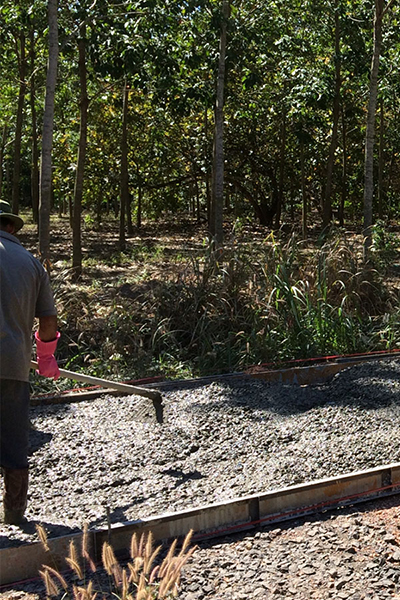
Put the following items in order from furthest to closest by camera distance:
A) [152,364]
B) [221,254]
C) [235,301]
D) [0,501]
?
[221,254] < [235,301] < [152,364] < [0,501]

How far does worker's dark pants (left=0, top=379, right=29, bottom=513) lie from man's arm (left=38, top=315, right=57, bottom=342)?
359mm

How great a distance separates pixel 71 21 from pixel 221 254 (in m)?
5.09

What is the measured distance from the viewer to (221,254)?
8.39 metres

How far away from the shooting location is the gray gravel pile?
4242mm

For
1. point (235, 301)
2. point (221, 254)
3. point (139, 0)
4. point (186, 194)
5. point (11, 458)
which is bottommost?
point (11, 458)

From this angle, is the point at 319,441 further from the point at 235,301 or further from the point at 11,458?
the point at 235,301

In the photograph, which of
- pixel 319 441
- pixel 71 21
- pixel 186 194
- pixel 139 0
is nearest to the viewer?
pixel 319 441

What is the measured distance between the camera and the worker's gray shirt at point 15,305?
147 inches

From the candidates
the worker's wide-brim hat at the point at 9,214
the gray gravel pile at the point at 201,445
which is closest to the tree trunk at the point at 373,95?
the gray gravel pile at the point at 201,445

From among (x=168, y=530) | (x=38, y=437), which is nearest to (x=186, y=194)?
(x=38, y=437)

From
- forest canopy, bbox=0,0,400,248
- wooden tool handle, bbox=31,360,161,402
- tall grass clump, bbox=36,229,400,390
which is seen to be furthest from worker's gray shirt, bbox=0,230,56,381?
forest canopy, bbox=0,0,400,248

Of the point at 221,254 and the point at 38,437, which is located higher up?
the point at 221,254

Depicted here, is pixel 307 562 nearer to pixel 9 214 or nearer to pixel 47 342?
pixel 47 342

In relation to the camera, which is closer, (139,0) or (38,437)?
(38,437)
